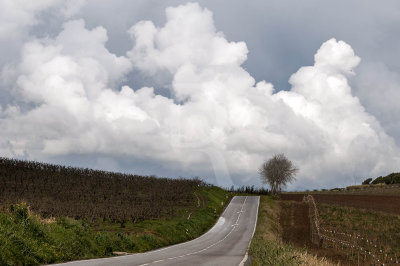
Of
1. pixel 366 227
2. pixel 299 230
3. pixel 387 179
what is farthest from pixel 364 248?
pixel 387 179

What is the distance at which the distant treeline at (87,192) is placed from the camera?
49.1m

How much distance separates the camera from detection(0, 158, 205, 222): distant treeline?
4912 centimetres

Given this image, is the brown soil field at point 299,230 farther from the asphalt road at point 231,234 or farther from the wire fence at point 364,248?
the asphalt road at point 231,234

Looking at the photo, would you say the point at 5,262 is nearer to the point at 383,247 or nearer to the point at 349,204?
the point at 383,247

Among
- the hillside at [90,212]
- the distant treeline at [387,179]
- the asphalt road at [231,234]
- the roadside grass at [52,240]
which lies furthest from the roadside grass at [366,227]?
the distant treeline at [387,179]

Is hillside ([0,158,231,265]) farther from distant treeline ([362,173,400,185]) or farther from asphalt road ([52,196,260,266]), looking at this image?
distant treeline ([362,173,400,185])

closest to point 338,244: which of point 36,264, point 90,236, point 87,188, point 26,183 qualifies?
point 90,236

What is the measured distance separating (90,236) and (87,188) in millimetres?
41904

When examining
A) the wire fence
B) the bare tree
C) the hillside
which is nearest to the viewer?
the hillside

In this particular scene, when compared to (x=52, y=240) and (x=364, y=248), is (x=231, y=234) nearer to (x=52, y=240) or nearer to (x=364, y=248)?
(x=364, y=248)

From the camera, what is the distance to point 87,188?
66.4 meters

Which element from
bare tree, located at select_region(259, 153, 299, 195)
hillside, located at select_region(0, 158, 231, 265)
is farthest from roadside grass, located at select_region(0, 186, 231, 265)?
bare tree, located at select_region(259, 153, 299, 195)

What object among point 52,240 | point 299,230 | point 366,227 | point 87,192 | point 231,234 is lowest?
point 231,234

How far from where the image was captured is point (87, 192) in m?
64.2
